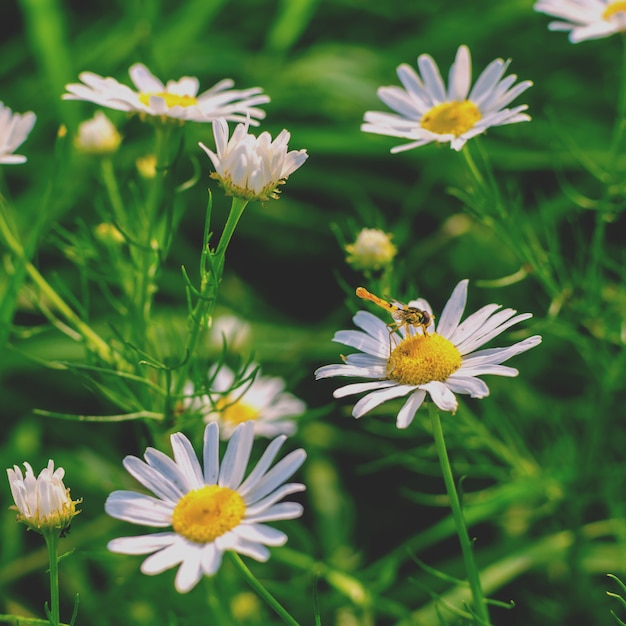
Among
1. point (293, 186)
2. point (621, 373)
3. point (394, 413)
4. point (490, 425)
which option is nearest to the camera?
point (621, 373)

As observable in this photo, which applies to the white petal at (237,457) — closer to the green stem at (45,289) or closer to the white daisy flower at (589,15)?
the green stem at (45,289)

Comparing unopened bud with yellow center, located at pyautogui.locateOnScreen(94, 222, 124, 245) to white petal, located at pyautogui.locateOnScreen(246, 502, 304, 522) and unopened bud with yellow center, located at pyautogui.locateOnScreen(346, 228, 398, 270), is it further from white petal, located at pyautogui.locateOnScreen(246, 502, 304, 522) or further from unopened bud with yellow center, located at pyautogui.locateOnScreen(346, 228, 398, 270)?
white petal, located at pyautogui.locateOnScreen(246, 502, 304, 522)

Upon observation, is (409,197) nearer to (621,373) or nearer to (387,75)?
(387,75)

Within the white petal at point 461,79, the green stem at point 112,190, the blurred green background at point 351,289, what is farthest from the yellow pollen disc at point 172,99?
the white petal at point 461,79

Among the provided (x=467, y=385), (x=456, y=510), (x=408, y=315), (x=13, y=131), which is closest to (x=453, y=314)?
(x=408, y=315)

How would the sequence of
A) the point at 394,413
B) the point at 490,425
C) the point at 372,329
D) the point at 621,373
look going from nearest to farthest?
1. the point at 372,329
2. the point at 621,373
3. the point at 490,425
4. the point at 394,413

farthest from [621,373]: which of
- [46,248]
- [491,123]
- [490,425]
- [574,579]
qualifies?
[46,248]
